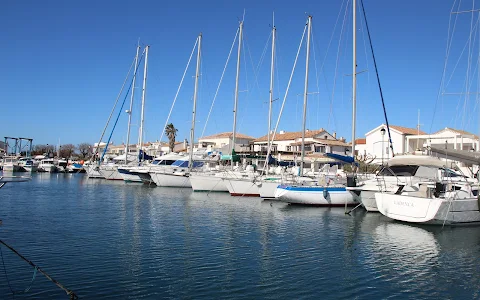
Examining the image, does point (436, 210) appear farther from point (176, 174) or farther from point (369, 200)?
point (176, 174)

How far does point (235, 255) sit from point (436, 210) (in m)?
11.1

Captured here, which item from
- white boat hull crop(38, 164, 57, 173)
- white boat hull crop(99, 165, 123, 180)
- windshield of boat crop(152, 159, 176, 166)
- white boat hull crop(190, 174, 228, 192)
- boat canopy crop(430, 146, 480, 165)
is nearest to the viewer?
boat canopy crop(430, 146, 480, 165)

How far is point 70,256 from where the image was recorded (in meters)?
13.6

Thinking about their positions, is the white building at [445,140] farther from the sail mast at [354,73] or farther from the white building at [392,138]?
the sail mast at [354,73]

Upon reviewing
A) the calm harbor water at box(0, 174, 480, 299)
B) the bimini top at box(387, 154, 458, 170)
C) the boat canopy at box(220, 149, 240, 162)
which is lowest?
the calm harbor water at box(0, 174, 480, 299)

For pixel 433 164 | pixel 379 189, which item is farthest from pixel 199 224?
pixel 433 164

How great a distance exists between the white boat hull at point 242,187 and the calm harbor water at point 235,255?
10148 mm

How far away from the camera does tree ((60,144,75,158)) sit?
130275 millimetres

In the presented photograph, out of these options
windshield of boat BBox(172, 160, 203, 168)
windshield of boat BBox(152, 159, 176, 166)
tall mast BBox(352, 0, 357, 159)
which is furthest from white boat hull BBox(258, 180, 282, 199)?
windshield of boat BBox(152, 159, 176, 166)

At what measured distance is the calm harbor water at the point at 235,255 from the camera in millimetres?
10938

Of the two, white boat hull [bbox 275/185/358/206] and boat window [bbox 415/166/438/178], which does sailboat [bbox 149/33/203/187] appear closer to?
white boat hull [bbox 275/185/358/206]

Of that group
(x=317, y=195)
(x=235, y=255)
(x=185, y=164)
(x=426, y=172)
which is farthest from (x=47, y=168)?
(x=235, y=255)

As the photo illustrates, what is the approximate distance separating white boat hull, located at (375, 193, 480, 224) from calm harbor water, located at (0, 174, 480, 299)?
0.50 meters

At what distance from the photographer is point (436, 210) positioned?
1997 cm
